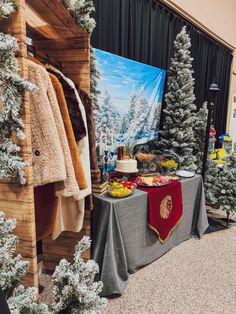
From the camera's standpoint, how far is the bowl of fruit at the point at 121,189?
205 cm

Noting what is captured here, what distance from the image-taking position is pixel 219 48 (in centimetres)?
486

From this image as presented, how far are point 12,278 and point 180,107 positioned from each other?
286cm

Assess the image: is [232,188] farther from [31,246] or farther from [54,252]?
[31,246]

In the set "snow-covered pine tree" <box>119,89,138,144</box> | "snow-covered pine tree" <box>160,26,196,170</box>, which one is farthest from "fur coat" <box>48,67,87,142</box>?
"snow-covered pine tree" <box>160,26,196,170</box>

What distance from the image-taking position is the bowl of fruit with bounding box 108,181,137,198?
205 cm

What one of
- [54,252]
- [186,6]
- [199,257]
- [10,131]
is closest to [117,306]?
[54,252]

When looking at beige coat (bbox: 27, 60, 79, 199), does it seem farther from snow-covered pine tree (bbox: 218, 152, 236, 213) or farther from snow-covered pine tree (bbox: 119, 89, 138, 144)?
snow-covered pine tree (bbox: 218, 152, 236, 213)

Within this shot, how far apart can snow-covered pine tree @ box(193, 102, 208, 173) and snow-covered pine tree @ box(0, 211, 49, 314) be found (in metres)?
2.99

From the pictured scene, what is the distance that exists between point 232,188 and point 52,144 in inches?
102

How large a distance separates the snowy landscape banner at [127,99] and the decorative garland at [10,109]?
4.93 feet

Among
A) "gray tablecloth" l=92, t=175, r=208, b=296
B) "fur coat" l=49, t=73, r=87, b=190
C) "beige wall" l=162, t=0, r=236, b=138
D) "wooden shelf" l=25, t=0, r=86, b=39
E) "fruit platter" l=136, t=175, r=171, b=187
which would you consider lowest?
"gray tablecloth" l=92, t=175, r=208, b=296

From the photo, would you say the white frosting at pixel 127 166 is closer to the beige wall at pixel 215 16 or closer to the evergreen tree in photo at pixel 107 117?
the evergreen tree in photo at pixel 107 117

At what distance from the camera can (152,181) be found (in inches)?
99.0

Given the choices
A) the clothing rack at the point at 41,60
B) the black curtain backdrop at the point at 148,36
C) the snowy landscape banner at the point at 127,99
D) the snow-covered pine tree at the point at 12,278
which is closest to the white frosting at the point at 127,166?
the snowy landscape banner at the point at 127,99
